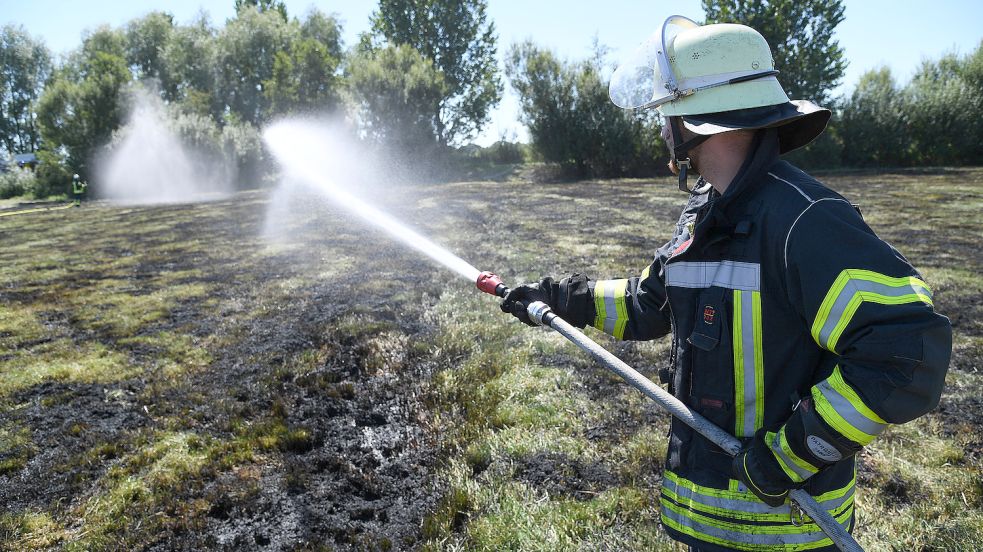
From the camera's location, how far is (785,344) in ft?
6.23

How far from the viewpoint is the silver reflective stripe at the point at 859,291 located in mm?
1596

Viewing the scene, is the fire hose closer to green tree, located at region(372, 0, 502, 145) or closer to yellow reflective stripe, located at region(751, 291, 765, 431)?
yellow reflective stripe, located at region(751, 291, 765, 431)

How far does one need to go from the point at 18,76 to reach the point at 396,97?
178ft

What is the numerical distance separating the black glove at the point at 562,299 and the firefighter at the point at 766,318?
648 millimetres

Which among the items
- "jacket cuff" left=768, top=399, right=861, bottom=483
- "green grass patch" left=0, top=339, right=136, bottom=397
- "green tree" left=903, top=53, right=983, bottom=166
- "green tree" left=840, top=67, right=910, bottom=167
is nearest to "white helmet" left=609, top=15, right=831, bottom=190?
"jacket cuff" left=768, top=399, right=861, bottom=483

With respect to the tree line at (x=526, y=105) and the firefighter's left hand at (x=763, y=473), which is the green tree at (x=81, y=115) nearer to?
the tree line at (x=526, y=105)

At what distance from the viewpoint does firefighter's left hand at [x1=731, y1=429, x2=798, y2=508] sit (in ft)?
6.07

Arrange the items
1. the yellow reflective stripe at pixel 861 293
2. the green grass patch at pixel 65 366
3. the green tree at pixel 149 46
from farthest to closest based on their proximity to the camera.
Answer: the green tree at pixel 149 46, the green grass patch at pixel 65 366, the yellow reflective stripe at pixel 861 293

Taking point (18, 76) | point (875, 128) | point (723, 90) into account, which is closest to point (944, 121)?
point (875, 128)

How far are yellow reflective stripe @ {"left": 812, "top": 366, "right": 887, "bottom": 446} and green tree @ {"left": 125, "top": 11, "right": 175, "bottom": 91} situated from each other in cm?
6801

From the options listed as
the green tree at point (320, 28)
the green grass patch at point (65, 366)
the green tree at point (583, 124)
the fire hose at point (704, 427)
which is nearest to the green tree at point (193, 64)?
the green tree at point (320, 28)

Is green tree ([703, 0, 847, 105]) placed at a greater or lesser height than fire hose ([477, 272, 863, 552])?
greater

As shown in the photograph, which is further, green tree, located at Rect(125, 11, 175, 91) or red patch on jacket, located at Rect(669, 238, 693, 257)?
green tree, located at Rect(125, 11, 175, 91)

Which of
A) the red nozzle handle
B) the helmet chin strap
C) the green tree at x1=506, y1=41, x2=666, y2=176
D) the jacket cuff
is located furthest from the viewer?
the green tree at x1=506, y1=41, x2=666, y2=176
